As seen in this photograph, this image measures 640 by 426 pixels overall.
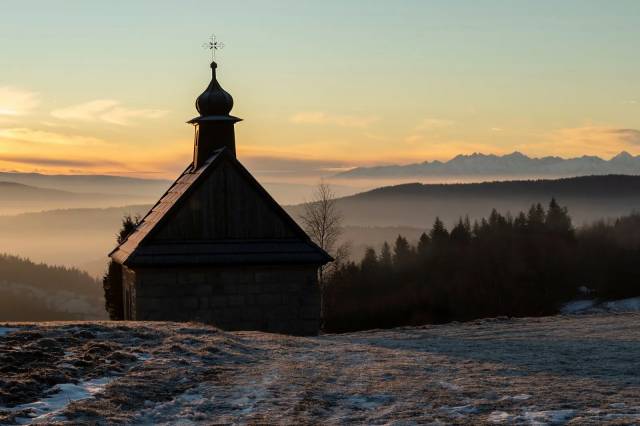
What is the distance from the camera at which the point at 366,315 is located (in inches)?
3036

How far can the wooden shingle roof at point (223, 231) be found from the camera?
22.5 metres

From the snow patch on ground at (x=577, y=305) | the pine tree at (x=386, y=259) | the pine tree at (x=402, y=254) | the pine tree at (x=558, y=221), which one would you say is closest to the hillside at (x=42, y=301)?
the pine tree at (x=386, y=259)

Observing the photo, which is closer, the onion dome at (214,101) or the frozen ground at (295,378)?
the frozen ground at (295,378)

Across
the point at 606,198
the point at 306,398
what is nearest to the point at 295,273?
the point at 306,398

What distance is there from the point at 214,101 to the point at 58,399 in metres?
17.7

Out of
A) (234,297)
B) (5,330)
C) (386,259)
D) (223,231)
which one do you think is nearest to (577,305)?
(386,259)

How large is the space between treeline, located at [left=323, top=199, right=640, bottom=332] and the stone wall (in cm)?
3593

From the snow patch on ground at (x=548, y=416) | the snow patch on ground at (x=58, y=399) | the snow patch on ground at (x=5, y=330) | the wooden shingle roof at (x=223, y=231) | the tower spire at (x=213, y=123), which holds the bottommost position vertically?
the snow patch on ground at (x=548, y=416)

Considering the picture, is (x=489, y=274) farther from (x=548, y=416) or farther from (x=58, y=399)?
(x=58, y=399)

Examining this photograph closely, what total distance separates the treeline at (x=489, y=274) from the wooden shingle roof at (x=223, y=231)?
118 ft

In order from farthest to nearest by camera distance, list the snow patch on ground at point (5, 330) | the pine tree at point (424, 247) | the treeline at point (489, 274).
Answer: the pine tree at point (424, 247) → the treeline at point (489, 274) → the snow patch on ground at point (5, 330)

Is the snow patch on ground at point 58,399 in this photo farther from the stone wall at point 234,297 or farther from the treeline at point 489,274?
the treeline at point 489,274

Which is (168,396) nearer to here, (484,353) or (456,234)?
(484,353)

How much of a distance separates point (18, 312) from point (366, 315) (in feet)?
335
